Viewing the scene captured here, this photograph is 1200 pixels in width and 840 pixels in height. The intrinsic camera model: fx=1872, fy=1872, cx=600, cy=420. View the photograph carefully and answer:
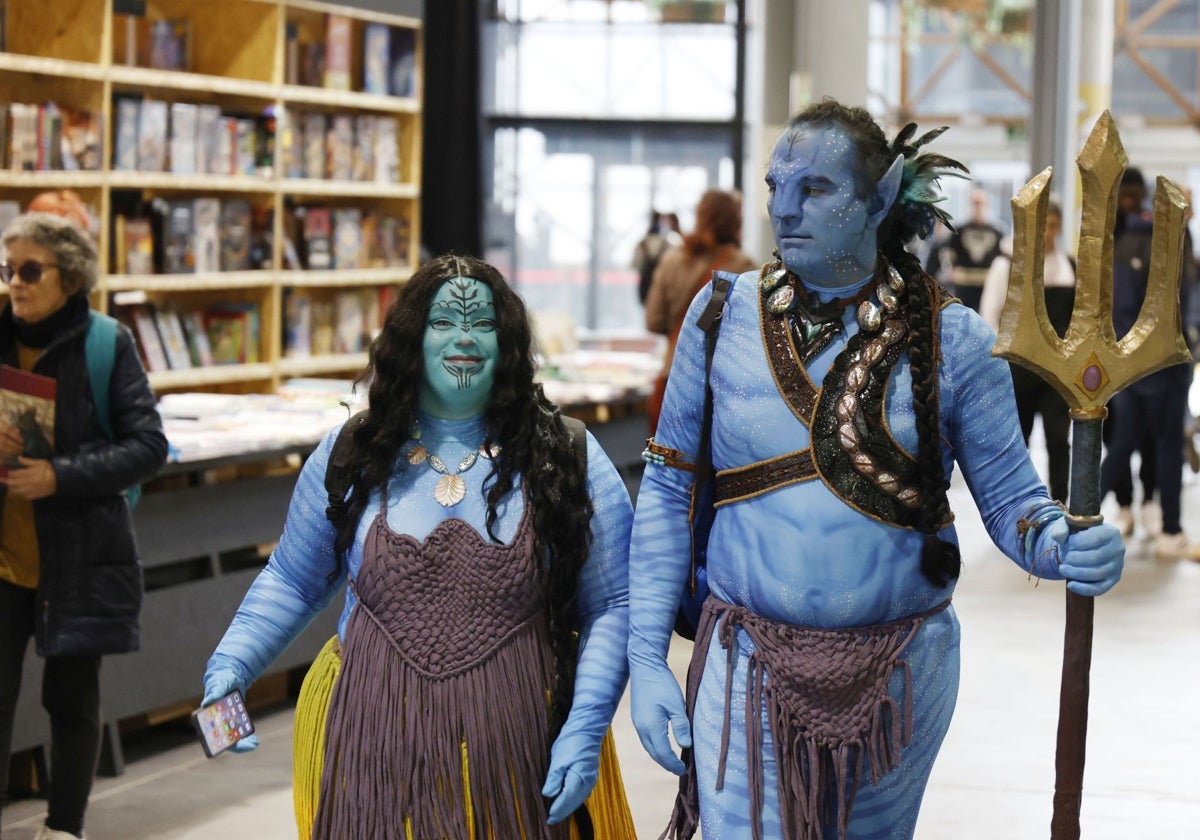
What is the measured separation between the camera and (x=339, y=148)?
7.62m

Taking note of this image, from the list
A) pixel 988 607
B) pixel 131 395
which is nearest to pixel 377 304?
pixel 988 607

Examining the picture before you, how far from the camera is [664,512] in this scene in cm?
260

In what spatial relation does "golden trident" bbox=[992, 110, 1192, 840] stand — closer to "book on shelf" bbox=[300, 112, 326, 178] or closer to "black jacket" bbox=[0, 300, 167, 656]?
"black jacket" bbox=[0, 300, 167, 656]

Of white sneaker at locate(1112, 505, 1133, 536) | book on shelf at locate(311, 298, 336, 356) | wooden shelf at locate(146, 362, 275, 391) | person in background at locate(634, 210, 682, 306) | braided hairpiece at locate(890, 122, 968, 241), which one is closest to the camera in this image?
braided hairpiece at locate(890, 122, 968, 241)

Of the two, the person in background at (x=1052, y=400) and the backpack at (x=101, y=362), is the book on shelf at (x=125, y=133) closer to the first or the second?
the backpack at (x=101, y=362)

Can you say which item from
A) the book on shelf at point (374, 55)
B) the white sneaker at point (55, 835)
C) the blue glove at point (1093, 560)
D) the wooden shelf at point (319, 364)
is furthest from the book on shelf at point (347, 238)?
the blue glove at point (1093, 560)

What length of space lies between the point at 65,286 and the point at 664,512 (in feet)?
6.84

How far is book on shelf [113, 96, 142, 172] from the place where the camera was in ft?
20.7

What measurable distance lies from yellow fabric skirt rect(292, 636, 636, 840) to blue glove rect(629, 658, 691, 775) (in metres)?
0.26

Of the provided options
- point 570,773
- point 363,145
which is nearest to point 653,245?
point 363,145

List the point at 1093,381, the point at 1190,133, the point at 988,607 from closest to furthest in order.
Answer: the point at 1093,381 < the point at 988,607 < the point at 1190,133

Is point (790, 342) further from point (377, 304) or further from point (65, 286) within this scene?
point (377, 304)

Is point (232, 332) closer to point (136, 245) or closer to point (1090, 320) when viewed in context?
point (136, 245)

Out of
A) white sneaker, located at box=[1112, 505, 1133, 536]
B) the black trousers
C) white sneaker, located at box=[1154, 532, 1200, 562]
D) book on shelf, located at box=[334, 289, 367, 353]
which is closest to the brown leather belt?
the black trousers
